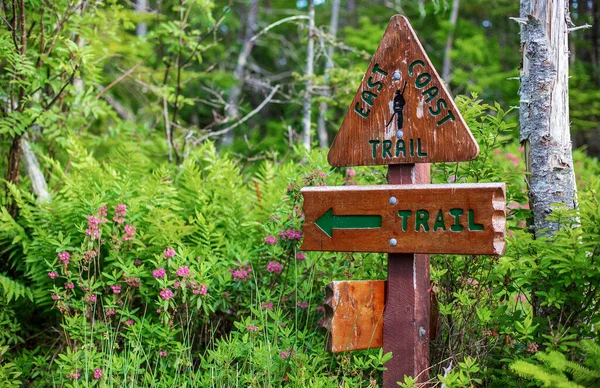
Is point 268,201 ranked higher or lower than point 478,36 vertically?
lower

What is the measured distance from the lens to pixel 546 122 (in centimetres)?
371

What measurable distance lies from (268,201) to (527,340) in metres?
2.18

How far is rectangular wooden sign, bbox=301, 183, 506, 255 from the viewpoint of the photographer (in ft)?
9.46

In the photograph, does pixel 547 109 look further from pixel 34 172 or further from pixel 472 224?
pixel 34 172

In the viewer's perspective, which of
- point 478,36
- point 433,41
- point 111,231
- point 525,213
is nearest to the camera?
point 525,213

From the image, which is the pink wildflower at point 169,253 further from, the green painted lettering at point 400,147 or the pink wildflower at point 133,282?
the green painted lettering at point 400,147

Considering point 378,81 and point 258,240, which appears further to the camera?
point 258,240

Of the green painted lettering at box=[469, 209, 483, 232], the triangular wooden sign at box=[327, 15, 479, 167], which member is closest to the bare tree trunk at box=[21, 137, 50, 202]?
the triangular wooden sign at box=[327, 15, 479, 167]

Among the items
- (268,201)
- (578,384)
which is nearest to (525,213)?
(578,384)

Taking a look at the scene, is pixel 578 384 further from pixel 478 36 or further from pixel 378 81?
pixel 478 36

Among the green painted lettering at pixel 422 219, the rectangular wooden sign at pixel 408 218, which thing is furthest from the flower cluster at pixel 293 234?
the green painted lettering at pixel 422 219

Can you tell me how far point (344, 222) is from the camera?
322 centimetres

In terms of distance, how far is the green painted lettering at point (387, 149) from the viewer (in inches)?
125

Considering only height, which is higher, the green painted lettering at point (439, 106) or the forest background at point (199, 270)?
the green painted lettering at point (439, 106)
